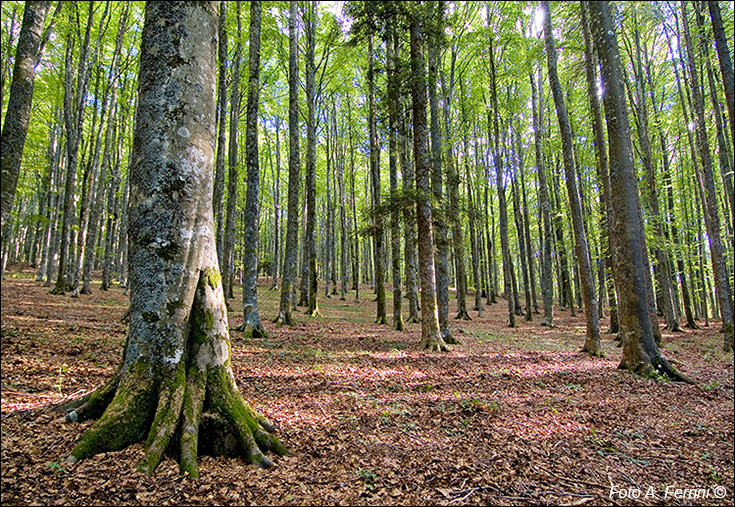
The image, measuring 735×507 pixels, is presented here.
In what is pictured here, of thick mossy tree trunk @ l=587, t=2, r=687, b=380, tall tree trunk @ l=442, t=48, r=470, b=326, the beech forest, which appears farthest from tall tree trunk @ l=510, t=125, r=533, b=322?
thick mossy tree trunk @ l=587, t=2, r=687, b=380

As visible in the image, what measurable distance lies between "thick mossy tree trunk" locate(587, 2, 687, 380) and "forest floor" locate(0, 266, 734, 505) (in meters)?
0.73

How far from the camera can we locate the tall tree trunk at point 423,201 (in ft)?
28.3

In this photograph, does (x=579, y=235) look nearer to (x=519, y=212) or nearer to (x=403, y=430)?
(x=403, y=430)

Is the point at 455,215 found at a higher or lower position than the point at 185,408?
higher

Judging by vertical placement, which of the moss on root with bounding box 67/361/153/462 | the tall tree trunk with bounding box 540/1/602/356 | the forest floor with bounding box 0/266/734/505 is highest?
the tall tree trunk with bounding box 540/1/602/356

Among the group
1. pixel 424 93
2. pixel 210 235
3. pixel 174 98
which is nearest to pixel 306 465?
pixel 210 235

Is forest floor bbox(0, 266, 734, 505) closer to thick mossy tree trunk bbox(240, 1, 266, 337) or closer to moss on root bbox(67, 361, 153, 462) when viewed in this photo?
moss on root bbox(67, 361, 153, 462)

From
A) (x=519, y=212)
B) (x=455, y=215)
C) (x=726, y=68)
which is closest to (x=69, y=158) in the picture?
(x=455, y=215)

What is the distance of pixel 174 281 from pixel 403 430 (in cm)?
287

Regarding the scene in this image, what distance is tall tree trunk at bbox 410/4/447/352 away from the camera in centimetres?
863

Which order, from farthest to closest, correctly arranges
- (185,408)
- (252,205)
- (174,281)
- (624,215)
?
1. (252,205)
2. (624,215)
3. (174,281)
4. (185,408)

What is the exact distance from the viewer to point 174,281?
305 cm

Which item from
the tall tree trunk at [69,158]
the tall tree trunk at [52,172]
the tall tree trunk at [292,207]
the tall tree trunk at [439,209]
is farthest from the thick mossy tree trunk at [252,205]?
the tall tree trunk at [52,172]

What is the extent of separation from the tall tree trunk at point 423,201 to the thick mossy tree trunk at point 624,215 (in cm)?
388
